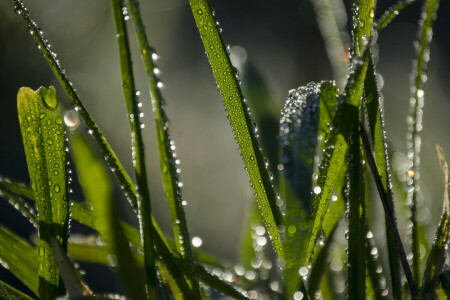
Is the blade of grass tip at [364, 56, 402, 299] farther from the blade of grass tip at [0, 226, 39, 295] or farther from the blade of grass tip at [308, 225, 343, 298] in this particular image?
the blade of grass tip at [0, 226, 39, 295]

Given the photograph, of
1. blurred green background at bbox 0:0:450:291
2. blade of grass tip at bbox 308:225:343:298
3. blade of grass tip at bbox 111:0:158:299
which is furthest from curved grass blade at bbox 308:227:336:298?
blurred green background at bbox 0:0:450:291

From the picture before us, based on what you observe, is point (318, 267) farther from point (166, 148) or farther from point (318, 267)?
point (166, 148)

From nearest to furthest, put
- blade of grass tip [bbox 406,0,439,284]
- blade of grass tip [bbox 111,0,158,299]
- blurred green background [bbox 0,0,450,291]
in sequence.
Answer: blade of grass tip [bbox 111,0,158,299]
blade of grass tip [bbox 406,0,439,284]
blurred green background [bbox 0,0,450,291]

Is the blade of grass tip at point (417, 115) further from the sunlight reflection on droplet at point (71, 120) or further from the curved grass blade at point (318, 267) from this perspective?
the sunlight reflection on droplet at point (71, 120)

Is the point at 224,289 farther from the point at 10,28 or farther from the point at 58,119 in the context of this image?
the point at 10,28

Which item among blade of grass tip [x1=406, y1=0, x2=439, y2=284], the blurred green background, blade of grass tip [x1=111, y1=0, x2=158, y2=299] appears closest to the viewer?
blade of grass tip [x1=111, y1=0, x2=158, y2=299]

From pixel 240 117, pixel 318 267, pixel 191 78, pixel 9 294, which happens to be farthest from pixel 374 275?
pixel 191 78

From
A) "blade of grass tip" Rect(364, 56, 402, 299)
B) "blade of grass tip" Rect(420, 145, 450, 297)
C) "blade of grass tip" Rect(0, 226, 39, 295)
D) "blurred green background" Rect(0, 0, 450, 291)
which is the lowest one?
"blade of grass tip" Rect(420, 145, 450, 297)
